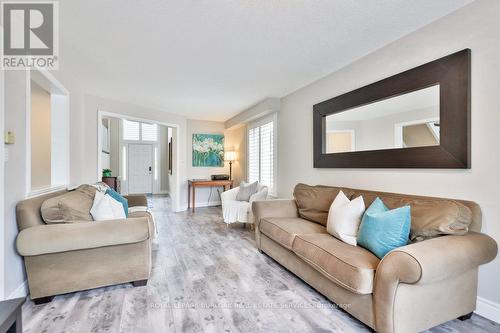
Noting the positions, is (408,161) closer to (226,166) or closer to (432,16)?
(432,16)

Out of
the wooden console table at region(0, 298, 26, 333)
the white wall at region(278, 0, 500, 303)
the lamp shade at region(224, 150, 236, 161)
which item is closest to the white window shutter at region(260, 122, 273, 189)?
the lamp shade at region(224, 150, 236, 161)

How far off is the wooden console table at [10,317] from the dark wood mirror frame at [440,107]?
285 centimetres

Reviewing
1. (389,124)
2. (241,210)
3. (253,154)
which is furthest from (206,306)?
(253,154)

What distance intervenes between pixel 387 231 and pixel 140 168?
28.9 feet

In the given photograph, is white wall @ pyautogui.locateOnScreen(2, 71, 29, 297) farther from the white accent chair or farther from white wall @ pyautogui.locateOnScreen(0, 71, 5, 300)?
the white accent chair

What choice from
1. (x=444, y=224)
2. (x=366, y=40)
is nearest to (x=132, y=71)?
(x=366, y=40)

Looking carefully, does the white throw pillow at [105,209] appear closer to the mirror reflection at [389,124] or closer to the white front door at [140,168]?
the mirror reflection at [389,124]

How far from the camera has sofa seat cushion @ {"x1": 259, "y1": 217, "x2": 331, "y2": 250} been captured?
2436 mm

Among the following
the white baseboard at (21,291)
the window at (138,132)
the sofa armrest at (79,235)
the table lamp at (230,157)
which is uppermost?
the window at (138,132)

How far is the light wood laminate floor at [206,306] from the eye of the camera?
5.61 ft

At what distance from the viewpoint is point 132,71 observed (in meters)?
3.18

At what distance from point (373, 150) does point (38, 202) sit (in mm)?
3247

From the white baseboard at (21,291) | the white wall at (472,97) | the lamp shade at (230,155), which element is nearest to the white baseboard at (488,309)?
the white wall at (472,97)

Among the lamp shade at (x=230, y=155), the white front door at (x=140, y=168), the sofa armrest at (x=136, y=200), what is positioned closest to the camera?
the sofa armrest at (x=136, y=200)
